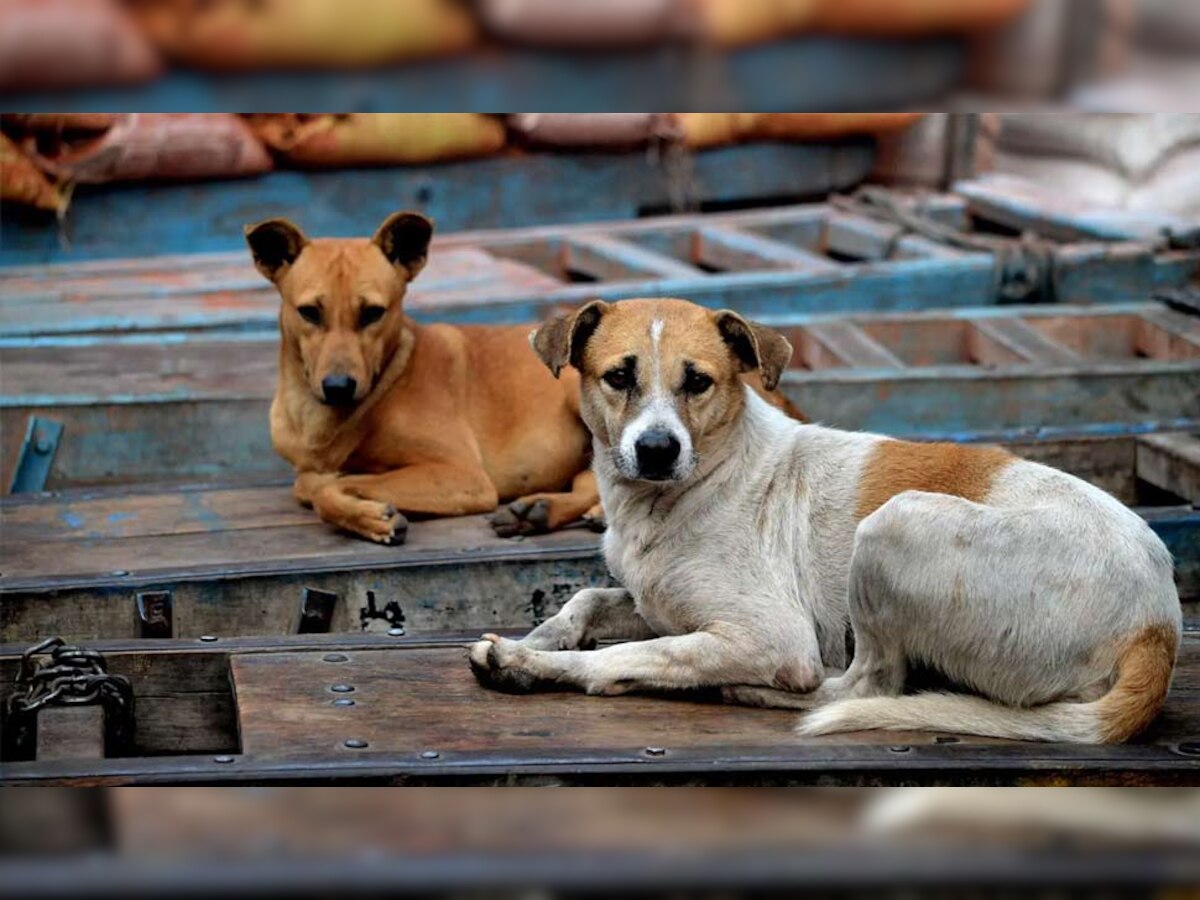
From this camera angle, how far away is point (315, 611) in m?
4.64

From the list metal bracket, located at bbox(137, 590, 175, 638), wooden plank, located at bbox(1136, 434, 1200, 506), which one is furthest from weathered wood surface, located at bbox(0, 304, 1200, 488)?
metal bracket, located at bbox(137, 590, 175, 638)

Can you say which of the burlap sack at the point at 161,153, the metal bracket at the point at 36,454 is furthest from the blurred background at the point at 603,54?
the burlap sack at the point at 161,153

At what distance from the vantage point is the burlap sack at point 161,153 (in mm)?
9117

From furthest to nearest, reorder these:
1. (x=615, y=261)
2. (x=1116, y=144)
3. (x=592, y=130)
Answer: (x=1116, y=144)
(x=592, y=130)
(x=615, y=261)

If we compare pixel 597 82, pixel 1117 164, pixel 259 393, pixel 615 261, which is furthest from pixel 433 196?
pixel 597 82

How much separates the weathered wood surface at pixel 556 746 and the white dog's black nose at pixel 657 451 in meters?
0.52

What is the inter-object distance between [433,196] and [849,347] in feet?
13.2

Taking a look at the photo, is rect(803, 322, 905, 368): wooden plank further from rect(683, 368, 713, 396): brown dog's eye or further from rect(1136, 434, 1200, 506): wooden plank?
rect(683, 368, 713, 396): brown dog's eye

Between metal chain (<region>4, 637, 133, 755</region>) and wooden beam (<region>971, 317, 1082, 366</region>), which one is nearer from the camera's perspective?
metal chain (<region>4, 637, 133, 755</region>)

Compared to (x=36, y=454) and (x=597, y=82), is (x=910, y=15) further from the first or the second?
(x=36, y=454)

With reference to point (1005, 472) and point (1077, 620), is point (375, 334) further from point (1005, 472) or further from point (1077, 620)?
point (1077, 620)

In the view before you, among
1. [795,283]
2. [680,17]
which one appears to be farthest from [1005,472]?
[795,283]

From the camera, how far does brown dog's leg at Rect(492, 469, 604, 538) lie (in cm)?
530

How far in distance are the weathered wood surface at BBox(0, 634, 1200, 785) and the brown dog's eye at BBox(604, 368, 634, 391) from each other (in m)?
0.70
